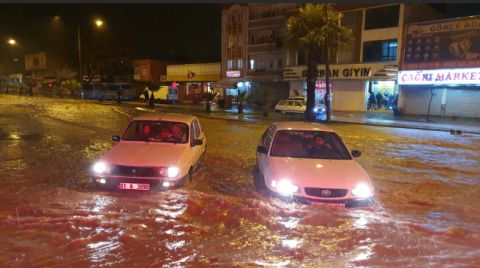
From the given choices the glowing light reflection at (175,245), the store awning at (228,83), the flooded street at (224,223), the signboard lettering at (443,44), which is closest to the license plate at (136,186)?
the flooded street at (224,223)

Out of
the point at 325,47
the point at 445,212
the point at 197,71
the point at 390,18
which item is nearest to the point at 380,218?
the point at 445,212

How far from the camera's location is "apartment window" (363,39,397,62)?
32688 millimetres

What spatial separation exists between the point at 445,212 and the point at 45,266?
624cm

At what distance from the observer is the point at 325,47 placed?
25.6 m

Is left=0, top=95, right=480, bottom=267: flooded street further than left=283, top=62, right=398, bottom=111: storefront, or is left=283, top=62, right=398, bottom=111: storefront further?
left=283, top=62, right=398, bottom=111: storefront

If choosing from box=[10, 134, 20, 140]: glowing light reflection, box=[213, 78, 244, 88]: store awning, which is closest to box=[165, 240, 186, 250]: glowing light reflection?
box=[10, 134, 20, 140]: glowing light reflection

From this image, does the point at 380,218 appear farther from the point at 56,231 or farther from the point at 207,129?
the point at 207,129

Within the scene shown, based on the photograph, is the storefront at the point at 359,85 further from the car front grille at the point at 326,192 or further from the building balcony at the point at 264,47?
the car front grille at the point at 326,192

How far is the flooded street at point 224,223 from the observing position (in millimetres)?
4812

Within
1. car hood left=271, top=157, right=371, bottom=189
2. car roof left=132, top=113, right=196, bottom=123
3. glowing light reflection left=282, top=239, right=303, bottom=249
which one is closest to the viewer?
glowing light reflection left=282, top=239, right=303, bottom=249

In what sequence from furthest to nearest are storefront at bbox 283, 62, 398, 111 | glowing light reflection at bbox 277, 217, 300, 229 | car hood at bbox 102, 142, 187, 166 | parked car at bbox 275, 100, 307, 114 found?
1. storefront at bbox 283, 62, 398, 111
2. parked car at bbox 275, 100, 307, 114
3. car hood at bbox 102, 142, 187, 166
4. glowing light reflection at bbox 277, 217, 300, 229

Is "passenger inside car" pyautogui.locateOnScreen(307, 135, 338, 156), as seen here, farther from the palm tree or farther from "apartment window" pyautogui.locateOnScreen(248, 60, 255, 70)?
"apartment window" pyautogui.locateOnScreen(248, 60, 255, 70)

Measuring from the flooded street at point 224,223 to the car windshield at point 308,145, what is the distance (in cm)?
100

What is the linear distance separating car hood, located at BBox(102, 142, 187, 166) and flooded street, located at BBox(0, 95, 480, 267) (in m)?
0.56
